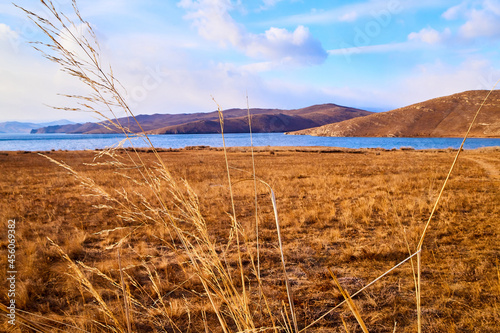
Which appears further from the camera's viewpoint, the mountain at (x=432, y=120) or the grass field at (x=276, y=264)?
the mountain at (x=432, y=120)

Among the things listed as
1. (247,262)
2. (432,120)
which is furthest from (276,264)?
(432,120)

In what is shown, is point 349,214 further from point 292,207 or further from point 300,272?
point 300,272

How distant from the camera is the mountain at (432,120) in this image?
8388cm

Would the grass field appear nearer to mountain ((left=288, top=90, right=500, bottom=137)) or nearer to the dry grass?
the dry grass

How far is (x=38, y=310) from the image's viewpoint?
3.20m

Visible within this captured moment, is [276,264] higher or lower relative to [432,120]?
lower

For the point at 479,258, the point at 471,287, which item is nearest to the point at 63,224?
the point at 471,287

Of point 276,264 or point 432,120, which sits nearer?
point 276,264

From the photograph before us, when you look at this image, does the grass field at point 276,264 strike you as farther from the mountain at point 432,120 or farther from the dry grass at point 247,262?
the mountain at point 432,120

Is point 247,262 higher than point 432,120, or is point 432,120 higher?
point 432,120

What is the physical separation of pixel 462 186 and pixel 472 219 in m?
5.37

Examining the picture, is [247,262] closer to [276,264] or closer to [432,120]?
[276,264]

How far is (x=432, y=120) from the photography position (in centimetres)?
9175

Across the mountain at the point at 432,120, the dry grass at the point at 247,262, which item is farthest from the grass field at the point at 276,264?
the mountain at the point at 432,120
